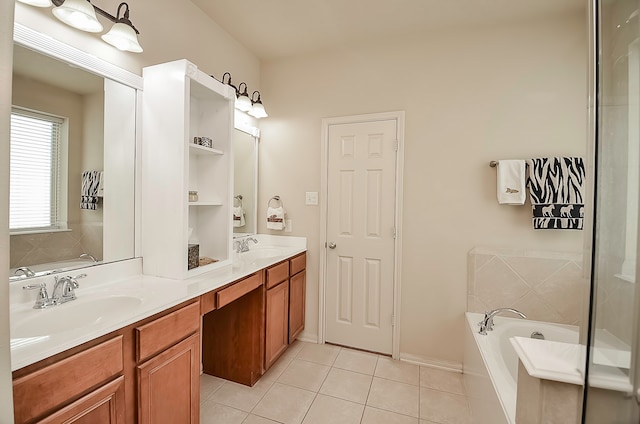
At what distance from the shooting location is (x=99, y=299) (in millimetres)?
1323

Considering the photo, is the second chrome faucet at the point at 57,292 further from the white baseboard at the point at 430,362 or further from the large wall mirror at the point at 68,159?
the white baseboard at the point at 430,362

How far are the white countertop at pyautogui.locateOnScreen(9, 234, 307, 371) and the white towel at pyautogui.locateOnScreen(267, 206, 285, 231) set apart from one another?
0.80 m

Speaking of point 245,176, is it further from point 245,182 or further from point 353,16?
point 353,16

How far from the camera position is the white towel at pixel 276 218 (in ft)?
9.09

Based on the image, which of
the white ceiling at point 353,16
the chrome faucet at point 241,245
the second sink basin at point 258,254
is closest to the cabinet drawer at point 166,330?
the second sink basin at point 258,254

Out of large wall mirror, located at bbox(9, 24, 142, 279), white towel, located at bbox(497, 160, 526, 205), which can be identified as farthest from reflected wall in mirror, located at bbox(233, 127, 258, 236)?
white towel, located at bbox(497, 160, 526, 205)

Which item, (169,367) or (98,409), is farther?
(169,367)

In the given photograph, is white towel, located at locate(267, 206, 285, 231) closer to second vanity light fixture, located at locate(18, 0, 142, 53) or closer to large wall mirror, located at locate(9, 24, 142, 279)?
large wall mirror, located at locate(9, 24, 142, 279)

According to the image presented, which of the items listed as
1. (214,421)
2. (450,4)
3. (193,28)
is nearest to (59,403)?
(214,421)

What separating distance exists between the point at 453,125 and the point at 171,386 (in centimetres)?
252

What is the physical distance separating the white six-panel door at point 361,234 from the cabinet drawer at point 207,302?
1.32 m

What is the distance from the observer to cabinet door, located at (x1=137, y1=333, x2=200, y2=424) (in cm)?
Answer: 117

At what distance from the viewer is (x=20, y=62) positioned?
1212mm

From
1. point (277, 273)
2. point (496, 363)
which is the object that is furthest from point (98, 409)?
point (496, 363)
